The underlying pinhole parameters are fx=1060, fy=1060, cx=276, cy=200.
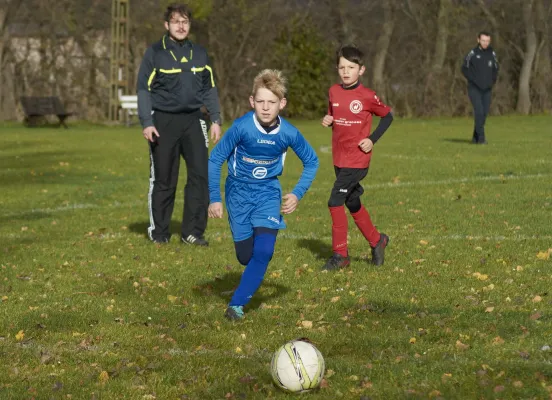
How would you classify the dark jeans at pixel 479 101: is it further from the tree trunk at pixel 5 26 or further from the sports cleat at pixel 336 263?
the tree trunk at pixel 5 26

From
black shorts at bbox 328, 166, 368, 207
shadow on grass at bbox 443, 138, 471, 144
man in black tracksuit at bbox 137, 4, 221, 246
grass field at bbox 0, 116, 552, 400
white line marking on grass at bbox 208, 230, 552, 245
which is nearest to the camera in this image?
grass field at bbox 0, 116, 552, 400

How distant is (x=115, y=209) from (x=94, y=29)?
2986 centimetres

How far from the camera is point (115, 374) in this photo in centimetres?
615

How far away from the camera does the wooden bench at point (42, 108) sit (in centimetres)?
3834

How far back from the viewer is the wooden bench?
3834cm

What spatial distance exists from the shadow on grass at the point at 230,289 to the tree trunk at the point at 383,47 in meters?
35.3

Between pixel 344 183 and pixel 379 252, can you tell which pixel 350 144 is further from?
pixel 379 252

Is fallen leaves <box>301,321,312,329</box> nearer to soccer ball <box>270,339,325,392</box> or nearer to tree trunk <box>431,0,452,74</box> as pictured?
soccer ball <box>270,339,325,392</box>

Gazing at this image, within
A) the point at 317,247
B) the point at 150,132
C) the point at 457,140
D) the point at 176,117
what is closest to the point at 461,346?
the point at 317,247

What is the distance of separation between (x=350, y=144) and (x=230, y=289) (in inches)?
67.4

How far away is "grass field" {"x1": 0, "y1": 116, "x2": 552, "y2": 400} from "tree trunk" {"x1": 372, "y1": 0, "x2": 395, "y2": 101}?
2809 centimetres

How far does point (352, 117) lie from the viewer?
9.34 meters

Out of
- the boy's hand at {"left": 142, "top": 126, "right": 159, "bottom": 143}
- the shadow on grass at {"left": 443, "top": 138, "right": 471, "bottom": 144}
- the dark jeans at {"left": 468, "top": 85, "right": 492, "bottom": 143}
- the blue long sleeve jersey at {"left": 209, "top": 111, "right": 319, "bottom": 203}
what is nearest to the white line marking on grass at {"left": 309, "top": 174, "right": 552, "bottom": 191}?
the boy's hand at {"left": 142, "top": 126, "right": 159, "bottom": 143}

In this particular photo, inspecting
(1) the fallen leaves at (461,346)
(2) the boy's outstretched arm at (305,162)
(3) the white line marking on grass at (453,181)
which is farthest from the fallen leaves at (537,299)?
(3) the white line marking on grass at (453,181)
